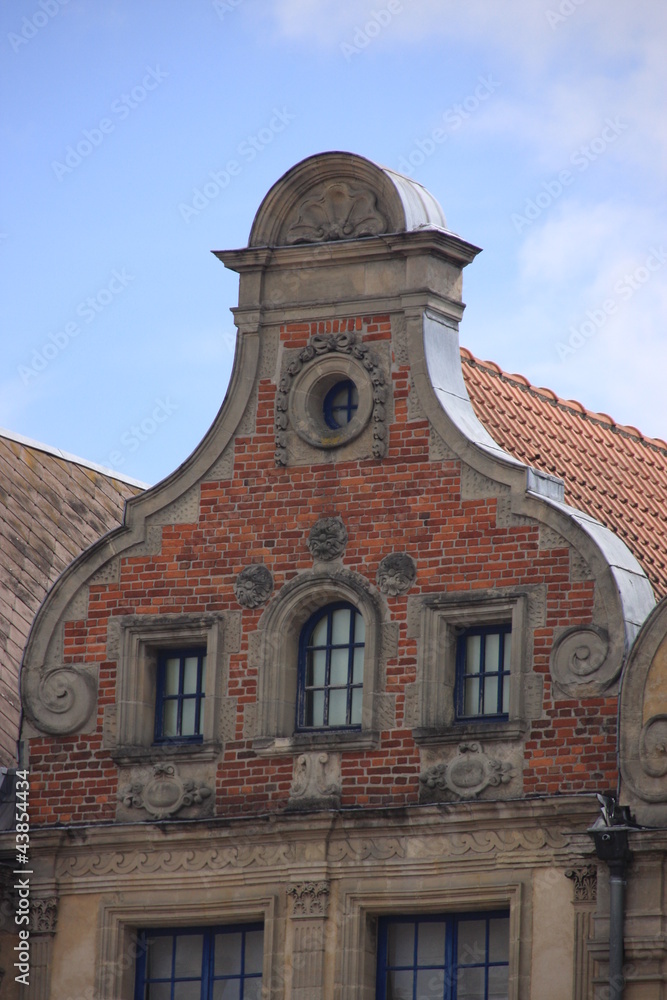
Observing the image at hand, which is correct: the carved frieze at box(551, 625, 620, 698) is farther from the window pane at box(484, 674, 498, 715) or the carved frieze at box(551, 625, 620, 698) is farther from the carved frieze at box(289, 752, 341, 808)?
the carved frieze at box(289, 752, 341, 808)

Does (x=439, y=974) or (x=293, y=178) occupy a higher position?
(x=293, y=178)

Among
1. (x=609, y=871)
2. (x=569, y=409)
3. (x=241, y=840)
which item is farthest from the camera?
(x=569, y=409)

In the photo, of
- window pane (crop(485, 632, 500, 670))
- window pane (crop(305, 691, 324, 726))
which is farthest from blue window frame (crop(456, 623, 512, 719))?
window pane (crop(305, 691, 324, 726))

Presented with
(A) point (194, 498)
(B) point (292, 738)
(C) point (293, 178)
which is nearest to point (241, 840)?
(B) point (292, 738)

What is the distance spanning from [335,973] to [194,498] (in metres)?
5.38

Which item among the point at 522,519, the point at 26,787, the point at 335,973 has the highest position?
the point at 522,519

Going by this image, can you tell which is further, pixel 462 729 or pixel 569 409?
pixel 569 409

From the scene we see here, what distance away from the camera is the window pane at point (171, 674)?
30875mm

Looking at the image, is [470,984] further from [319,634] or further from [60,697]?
[60,697]

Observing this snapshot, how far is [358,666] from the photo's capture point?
2994 centimetres

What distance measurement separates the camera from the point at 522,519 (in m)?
29.3

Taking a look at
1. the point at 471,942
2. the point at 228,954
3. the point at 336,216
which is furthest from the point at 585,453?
the point at 228,954

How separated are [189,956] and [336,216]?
7998mm

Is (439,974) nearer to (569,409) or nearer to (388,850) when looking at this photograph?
(388,850)
